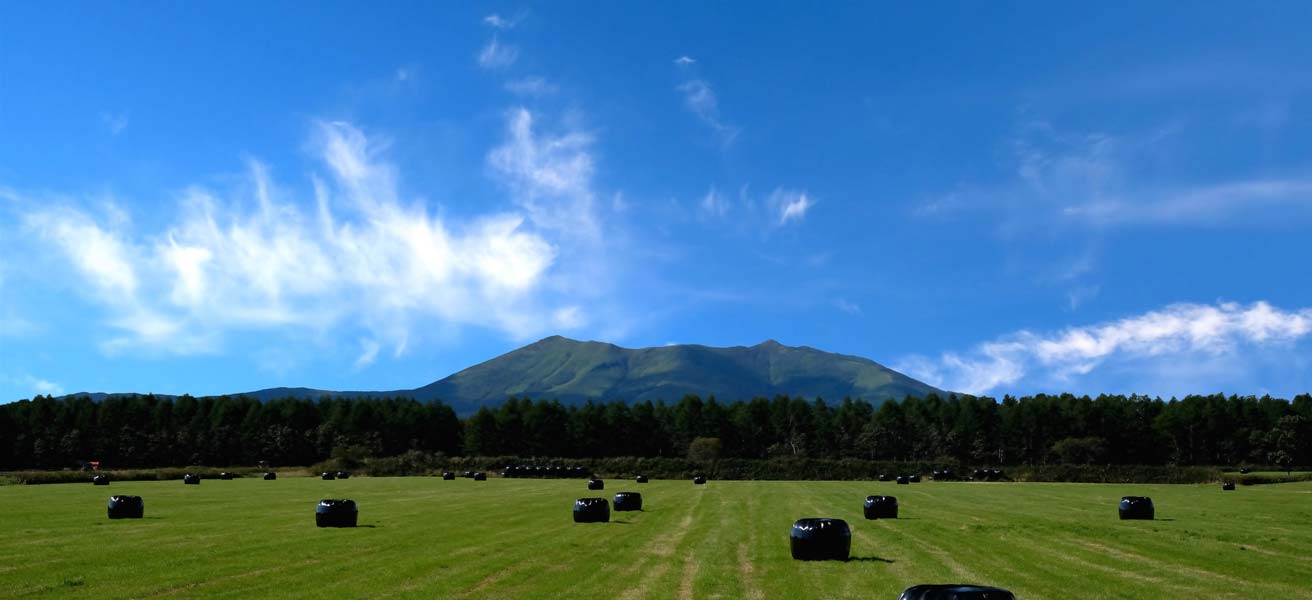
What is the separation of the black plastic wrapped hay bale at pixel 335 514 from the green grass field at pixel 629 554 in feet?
3.61

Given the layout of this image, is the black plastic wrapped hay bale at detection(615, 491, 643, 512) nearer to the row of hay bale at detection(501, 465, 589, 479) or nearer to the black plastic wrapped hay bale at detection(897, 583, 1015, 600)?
the black plastic wrapped hay bale at detection(897, 583, 1015, 600)

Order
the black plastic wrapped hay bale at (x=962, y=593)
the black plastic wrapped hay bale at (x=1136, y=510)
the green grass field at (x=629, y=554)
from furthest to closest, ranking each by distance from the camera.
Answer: the black plastic wrapped hay bale at (x=1136, y=510), the green grass field at (x=629, y=554), the black plastic wrapped hay bale at (x=962, y=593)

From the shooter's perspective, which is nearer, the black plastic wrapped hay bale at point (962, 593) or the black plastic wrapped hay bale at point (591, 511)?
the black plastic wrapped hay bale at point (962, 593)

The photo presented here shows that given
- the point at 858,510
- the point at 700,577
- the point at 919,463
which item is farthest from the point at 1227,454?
the point at 700,577

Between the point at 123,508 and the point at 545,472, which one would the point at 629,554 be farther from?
the point at 545,472

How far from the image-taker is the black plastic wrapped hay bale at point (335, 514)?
143 feet

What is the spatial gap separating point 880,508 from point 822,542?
22.5 m

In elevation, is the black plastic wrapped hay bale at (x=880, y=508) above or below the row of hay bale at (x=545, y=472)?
above

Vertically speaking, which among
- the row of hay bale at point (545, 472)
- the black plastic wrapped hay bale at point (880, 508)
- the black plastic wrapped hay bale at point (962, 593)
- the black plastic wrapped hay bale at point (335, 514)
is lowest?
the row of hay bale at point (545, 472)

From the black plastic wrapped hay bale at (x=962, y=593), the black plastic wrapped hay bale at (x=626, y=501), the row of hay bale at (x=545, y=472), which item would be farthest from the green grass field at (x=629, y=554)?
the row of hay bale at (x=545, y=472)

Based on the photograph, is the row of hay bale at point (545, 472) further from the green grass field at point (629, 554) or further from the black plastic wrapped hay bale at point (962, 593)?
the black plastic wrapped hay bale at point (962, 593)

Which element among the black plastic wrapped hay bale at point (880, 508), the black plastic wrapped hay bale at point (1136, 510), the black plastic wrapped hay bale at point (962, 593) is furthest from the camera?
the black plastic wrapped hay bale at point (880, 508)

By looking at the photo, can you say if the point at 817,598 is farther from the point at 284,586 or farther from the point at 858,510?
the point at 858,510

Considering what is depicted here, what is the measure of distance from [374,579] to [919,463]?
141m
